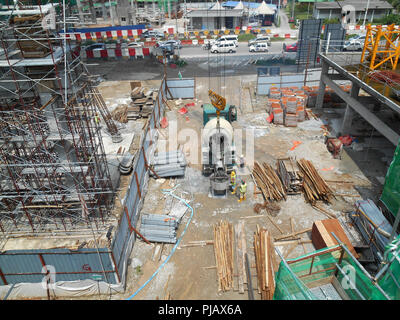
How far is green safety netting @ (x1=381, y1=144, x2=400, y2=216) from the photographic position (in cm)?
1361

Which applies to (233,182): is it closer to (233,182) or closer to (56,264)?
(233,182)

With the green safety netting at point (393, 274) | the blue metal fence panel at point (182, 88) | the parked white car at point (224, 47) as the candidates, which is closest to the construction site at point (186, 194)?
the green safety netting at point (393, 274)

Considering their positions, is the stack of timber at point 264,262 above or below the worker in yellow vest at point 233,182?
below

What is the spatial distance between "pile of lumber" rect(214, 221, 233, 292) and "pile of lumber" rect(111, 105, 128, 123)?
1530 cm

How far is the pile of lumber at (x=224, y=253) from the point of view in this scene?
12.3 m

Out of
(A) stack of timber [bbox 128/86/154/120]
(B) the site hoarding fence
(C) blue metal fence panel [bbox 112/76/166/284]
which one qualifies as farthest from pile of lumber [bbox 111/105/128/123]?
(B) the site hoarding fence

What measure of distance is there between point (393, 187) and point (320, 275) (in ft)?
19.9

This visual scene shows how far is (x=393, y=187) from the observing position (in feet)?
45.9

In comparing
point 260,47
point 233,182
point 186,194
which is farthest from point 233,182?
point 260,47

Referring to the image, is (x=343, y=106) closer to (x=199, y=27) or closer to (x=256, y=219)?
(x=256, y=219)

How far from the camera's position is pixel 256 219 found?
51.1ft

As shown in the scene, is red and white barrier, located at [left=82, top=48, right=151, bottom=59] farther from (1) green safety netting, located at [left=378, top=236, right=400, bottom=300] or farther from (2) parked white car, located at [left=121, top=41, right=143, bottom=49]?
(1) green safety netting, located at [left=378, top=236, right=400, bottom=300]

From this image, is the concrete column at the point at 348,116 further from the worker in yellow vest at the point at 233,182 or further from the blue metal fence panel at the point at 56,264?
the blue metal fence panel at the point at 56,264

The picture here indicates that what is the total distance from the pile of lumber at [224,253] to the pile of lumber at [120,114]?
15300 millimetres
